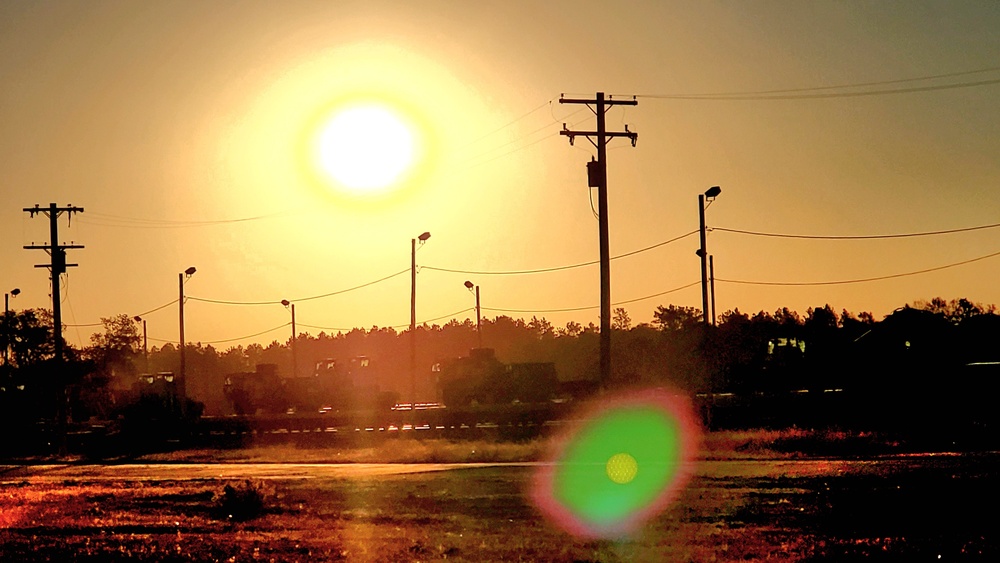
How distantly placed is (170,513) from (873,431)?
27958 mm

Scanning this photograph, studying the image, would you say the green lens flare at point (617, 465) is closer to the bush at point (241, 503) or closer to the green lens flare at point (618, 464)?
the green lens flare at point (618, 464)

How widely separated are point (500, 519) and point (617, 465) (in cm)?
1236

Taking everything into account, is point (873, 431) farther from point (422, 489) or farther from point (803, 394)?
point (422, 489)

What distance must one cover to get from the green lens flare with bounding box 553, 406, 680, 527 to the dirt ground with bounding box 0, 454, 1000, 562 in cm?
116

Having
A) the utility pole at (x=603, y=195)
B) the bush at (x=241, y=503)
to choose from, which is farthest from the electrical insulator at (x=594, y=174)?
the bush at (x=241, y=503)

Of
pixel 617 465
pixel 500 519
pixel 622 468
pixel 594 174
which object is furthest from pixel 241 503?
pixel 594 174

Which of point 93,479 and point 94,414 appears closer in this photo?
point 93,479

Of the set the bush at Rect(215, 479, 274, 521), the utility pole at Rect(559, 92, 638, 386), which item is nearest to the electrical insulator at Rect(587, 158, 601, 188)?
the utility pole at Rect(559, 92, 638, 386)

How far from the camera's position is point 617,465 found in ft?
119

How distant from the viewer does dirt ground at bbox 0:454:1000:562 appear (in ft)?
64.1

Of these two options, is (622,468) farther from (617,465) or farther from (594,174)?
(594,174)

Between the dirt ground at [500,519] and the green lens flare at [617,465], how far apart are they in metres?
1.16

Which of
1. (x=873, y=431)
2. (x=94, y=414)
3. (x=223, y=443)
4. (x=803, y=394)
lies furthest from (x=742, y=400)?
(x=94, y=414)

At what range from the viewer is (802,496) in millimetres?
26047
